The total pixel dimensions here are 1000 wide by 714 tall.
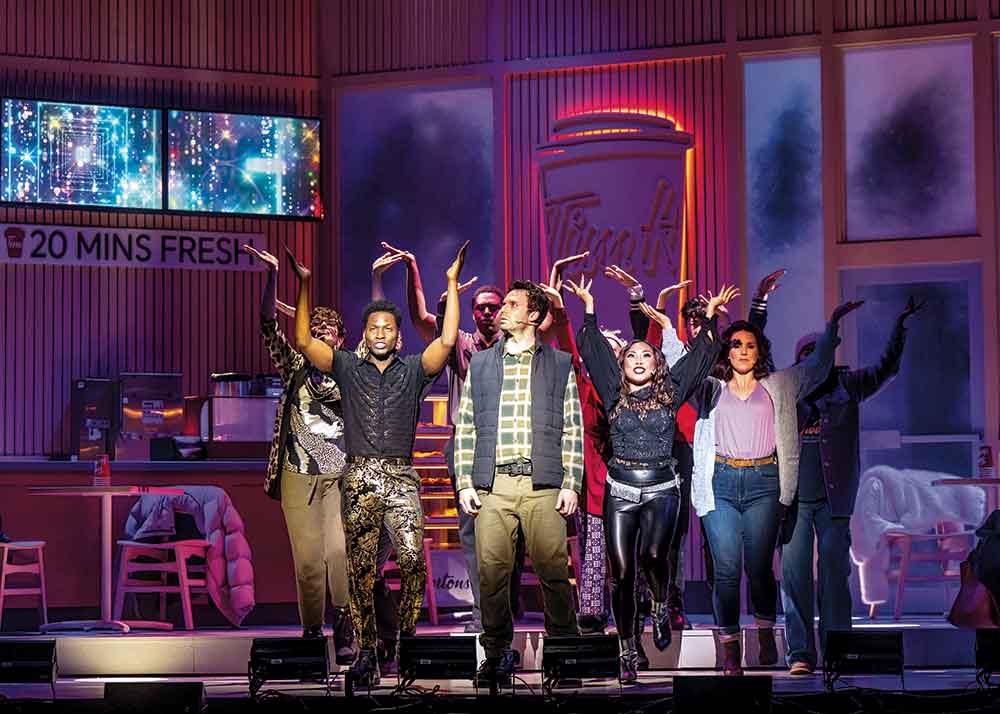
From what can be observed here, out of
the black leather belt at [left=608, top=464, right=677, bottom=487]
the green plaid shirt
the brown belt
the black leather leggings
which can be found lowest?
the black leather leggings

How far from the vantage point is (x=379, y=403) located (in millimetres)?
5969

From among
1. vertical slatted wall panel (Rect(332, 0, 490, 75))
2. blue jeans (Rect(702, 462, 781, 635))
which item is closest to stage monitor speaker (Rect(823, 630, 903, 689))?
blue jeans (Rect(702, 462, 781, 635))

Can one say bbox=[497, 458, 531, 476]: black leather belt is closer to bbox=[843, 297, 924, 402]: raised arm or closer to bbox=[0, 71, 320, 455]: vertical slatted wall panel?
bbox=[843, 297, 924, 402]: raised arm

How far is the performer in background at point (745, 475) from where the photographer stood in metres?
6.21

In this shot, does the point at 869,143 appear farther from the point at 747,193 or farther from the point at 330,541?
the point at 330,541

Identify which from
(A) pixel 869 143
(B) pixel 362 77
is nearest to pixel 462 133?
(B) pixel 362 77

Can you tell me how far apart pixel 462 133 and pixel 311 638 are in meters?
5.02

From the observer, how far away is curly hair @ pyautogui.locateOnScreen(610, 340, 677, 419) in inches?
242

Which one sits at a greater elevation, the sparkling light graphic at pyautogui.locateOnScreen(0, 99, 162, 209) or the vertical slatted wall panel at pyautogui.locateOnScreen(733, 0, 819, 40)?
the vertical slatted wall panel at pyautogui.locateOnScreen(733, 0, 819, 40)

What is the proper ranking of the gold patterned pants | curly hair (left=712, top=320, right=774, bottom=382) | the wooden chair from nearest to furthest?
the gold patterned pants
curly hair (left=712, top=320, right=774, bottom=382)
the wooden chair

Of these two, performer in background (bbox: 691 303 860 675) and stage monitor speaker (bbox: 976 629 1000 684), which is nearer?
stage monitor speaker (bbox: 976 629 1000 684)

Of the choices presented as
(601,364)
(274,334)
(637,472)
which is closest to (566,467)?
(637,472)

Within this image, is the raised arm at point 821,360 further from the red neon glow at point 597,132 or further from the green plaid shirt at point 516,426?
the red neon glow at point 597,132

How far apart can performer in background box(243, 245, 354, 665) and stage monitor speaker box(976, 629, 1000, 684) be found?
261 centimetres
